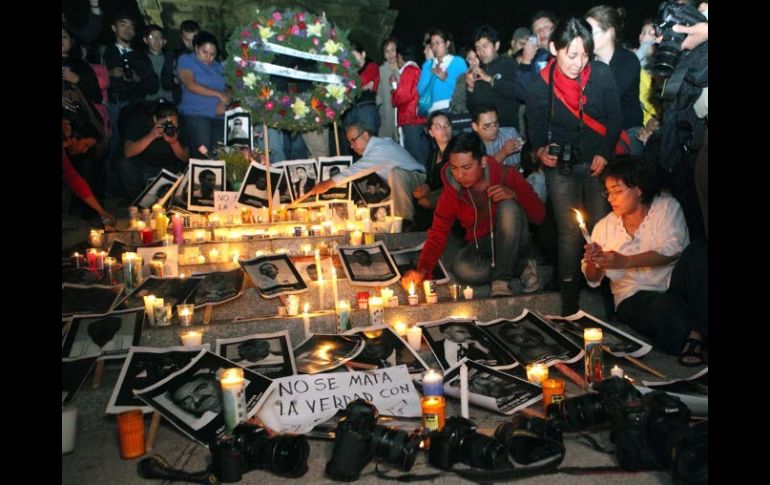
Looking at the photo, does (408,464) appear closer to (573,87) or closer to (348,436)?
(348,436)

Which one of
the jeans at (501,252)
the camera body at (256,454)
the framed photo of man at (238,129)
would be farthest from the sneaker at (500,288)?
the framed photo of man at (238,129)

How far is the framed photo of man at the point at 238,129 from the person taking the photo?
23.1ft

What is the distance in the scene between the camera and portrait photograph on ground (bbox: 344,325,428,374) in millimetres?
3320

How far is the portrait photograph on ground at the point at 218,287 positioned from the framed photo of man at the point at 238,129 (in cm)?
295

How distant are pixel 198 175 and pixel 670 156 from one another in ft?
14.8

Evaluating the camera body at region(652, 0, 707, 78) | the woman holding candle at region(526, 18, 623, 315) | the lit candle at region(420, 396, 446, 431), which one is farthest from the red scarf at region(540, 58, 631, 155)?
the lit candle at region(420, 396, 446, 431)

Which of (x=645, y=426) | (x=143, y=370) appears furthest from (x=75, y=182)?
(x=645, y=426)

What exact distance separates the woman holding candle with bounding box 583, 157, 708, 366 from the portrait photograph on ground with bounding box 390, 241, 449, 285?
3.38 feet

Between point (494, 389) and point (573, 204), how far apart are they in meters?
1.97

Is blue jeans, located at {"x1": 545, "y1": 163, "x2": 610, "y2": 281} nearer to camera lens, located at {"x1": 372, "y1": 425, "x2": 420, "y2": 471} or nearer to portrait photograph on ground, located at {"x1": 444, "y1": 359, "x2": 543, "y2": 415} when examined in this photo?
portrait photograph on ground, located at {"x1": 444, "y1": 359, "x2": 543, "y2": 415}

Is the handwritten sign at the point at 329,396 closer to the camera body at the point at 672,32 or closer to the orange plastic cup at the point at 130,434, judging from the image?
the orange plastic cup at the point at 130,434

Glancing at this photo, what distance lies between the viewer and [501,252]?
14.9ft

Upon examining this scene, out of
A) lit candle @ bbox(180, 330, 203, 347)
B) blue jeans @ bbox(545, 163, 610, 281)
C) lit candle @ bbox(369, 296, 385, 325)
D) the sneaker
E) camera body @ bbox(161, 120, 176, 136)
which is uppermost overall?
camera body @ bbox(161, 120, 176, 136)

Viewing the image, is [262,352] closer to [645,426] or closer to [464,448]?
[464,448]
